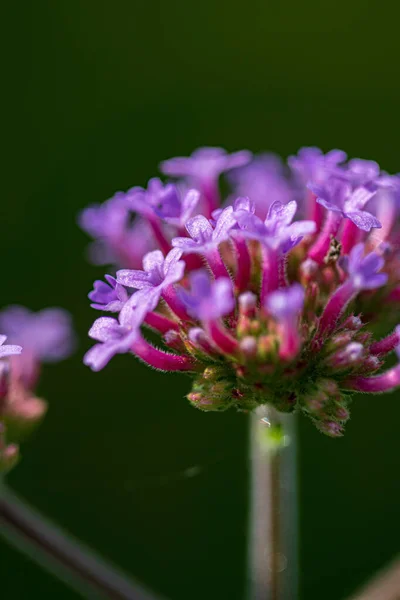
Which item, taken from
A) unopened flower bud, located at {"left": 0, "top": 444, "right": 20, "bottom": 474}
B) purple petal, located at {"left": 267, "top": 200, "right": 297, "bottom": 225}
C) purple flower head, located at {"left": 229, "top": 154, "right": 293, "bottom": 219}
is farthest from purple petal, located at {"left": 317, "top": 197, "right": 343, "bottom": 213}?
unopened flower bud, located at {"left": 0, "top": 444, "right": 20, "bottom": 474}

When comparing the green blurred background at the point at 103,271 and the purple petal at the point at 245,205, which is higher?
the purple petal at the point at 245,205

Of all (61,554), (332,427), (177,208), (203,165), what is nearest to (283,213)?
(177,208)

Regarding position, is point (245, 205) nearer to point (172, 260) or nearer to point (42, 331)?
point (172, 260)

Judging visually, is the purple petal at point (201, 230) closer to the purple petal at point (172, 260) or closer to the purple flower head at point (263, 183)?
the purple petal at point (172, 260)

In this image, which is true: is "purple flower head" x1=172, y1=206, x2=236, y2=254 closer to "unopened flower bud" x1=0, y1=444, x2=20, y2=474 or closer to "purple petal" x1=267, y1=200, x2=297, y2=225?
"purple petal" x1=267, y1=200, x2=297, y2=225

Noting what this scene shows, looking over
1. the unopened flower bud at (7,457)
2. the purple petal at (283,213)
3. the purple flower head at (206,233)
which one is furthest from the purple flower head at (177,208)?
the unopened flower bud at (7,457)

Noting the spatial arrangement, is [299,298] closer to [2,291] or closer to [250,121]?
[2,291]
